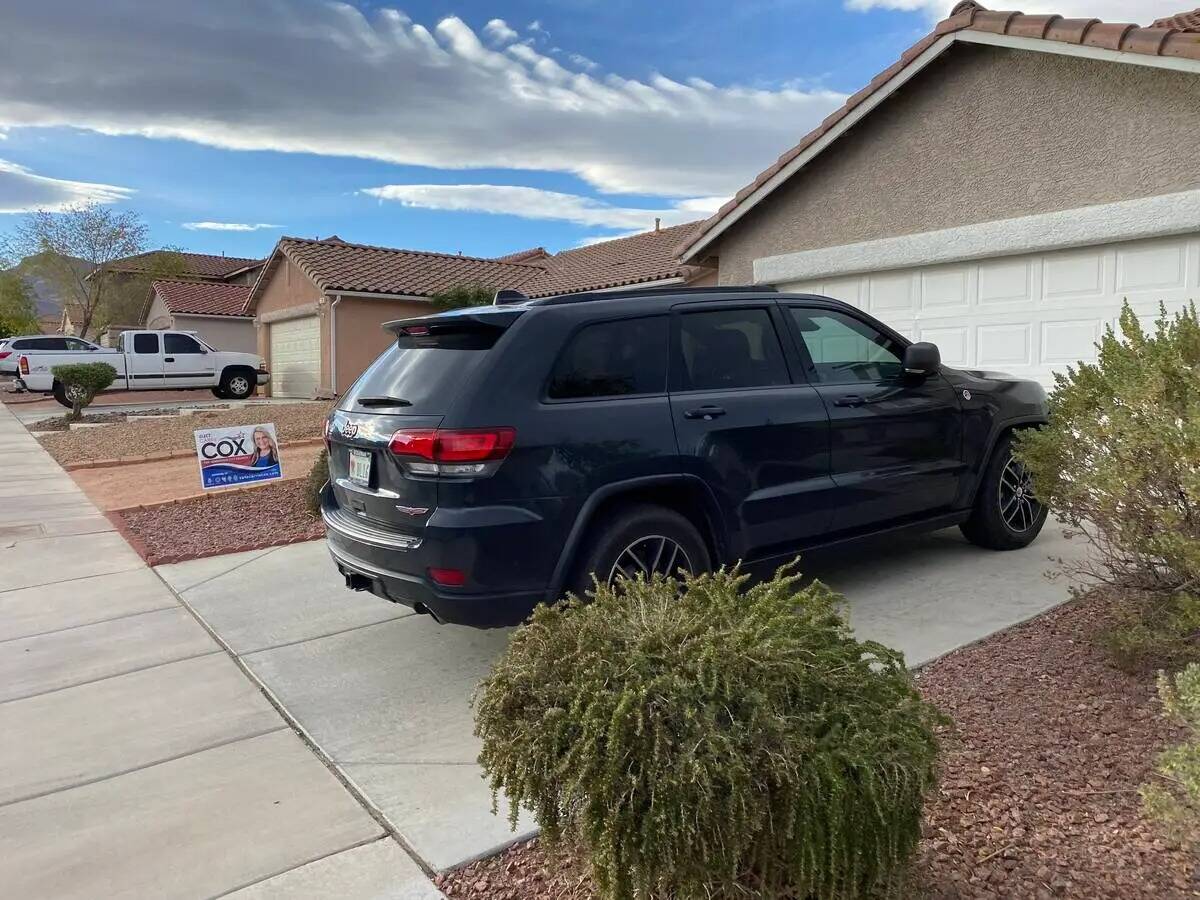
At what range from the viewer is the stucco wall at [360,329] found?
2150 centimetres

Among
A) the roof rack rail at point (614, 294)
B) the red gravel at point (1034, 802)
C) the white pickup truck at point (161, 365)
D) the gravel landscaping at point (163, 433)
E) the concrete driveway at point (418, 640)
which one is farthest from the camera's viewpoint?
the white pickup truck at point (161, 365)

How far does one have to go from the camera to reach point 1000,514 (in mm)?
6156

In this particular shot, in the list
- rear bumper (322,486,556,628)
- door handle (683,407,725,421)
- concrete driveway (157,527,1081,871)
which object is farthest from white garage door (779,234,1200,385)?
rear bumper (322,486,556,628)

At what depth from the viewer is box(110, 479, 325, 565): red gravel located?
24.6 feet

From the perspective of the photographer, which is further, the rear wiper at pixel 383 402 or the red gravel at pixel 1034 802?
the rear wiper at pixel 383 402

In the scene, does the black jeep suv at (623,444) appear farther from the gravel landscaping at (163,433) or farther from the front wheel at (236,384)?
the front wheel at (236,384)

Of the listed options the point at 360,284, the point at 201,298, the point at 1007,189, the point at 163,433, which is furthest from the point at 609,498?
the point at 201,298

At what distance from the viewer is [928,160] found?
372 inches

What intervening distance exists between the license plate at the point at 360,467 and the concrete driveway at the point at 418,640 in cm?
102

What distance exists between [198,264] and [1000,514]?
1897 inches

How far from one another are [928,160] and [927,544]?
15.7ft

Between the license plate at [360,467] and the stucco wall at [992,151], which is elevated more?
the stucco wall at [992,151]

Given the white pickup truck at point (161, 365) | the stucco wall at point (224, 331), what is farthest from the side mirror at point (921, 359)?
the stucco wall at point (224, 331)

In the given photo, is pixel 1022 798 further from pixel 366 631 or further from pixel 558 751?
pixel 366 631
